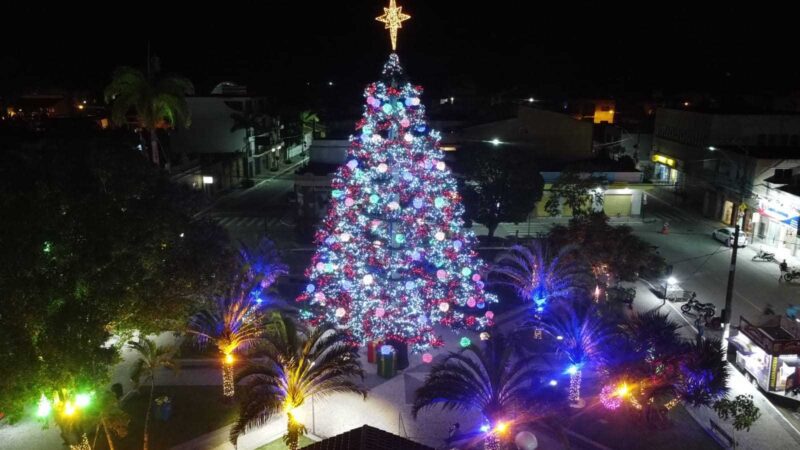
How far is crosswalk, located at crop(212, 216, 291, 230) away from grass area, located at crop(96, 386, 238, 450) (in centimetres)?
2272

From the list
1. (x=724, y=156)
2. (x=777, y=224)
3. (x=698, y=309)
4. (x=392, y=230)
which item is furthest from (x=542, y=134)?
(x=392, y=230)

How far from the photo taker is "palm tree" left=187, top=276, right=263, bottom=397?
19.3m

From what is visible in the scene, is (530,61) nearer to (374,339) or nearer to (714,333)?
(714,333)

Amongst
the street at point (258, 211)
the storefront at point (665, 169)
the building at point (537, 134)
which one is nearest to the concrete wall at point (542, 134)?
the building at point (537, 134)

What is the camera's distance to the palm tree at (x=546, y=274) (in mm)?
24562

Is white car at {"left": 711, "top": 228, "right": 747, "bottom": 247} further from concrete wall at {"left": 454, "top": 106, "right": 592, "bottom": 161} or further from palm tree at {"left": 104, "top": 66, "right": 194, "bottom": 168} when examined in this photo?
palm tree at {"left": 104, "top": 66, "right": 194, "bottom": 168}

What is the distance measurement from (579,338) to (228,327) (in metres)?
11.5

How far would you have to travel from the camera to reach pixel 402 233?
20078mm

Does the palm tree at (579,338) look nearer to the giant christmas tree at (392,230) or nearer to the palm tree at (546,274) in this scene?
the giant christmas tree at (392,230)

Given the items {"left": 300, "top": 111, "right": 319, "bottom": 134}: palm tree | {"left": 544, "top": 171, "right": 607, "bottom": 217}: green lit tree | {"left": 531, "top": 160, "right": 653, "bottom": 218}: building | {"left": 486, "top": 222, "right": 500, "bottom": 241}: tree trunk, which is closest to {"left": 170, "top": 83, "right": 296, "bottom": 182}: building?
{"left": 300, "top": 111, "right": 319, "bottom": 134}: palm tree

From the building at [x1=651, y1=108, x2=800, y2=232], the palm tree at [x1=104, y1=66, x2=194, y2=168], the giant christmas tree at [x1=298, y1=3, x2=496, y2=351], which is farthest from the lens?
the building at [x1=651, y1=108, x2=800, y2=232]

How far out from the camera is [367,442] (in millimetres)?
10672

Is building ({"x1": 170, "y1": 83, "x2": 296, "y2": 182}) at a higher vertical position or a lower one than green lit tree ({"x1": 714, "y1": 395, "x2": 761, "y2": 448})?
higher

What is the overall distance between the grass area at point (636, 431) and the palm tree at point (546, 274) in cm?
614
